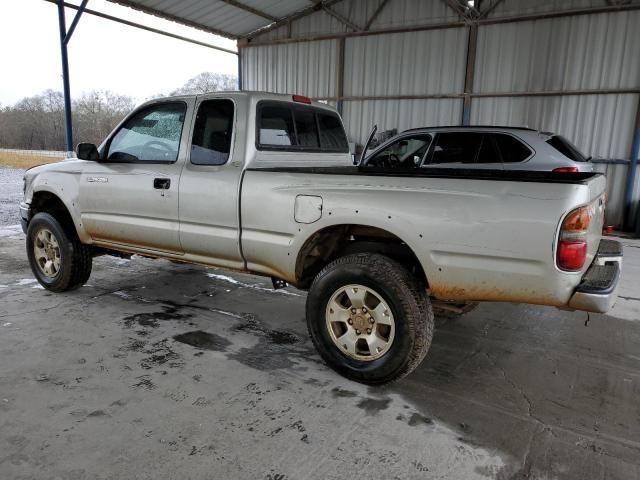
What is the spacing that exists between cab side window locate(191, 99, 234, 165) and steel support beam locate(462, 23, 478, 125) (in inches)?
367

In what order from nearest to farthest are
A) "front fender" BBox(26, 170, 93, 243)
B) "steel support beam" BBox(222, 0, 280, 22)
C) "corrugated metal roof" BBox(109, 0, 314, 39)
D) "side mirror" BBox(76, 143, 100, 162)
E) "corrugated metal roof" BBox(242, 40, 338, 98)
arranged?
1. "side mirror" BBox(76, 143, 100, 162)
2. "front fender" BBox(26, 170, 93, 243)
3. "corrugated metal roof" BBox(109, 0, 314, 39)
4. "steel support beam" BBox(222, 0, 280, 22)
5. "corrugated metal roof" BBox(242, 40, 338, 98)

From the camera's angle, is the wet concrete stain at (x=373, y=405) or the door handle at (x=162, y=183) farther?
the door handle at (x=162, y=183)

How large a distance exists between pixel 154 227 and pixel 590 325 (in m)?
3.94

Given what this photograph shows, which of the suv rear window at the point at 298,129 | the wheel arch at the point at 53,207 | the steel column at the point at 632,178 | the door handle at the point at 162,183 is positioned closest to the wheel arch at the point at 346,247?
the suv rear window at the point at 298,129

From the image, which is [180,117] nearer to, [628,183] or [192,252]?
[192,252]

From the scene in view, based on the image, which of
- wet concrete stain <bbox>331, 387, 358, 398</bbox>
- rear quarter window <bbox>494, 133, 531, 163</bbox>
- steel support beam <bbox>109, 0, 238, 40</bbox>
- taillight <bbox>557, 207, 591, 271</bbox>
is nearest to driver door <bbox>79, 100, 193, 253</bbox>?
wet concrete stain <bbox>331, 387, 358, 398</bbox>

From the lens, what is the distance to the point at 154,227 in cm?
402

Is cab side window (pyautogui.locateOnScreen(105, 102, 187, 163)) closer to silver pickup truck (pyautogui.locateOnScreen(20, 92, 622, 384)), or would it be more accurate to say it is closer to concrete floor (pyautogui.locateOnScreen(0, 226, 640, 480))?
silver pickup truck (pyautogui.locateOnScreen(20, 92, 622, 384))

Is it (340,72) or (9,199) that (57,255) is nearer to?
(9,199)

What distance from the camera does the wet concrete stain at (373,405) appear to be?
276 cm

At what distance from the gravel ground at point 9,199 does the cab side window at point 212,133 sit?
708 centimetres

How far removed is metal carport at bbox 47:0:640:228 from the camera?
34.0 feet

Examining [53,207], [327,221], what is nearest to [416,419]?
[327,221]

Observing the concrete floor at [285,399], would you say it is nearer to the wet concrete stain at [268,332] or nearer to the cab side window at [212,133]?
A: the wet concrete stain at [268,332]
